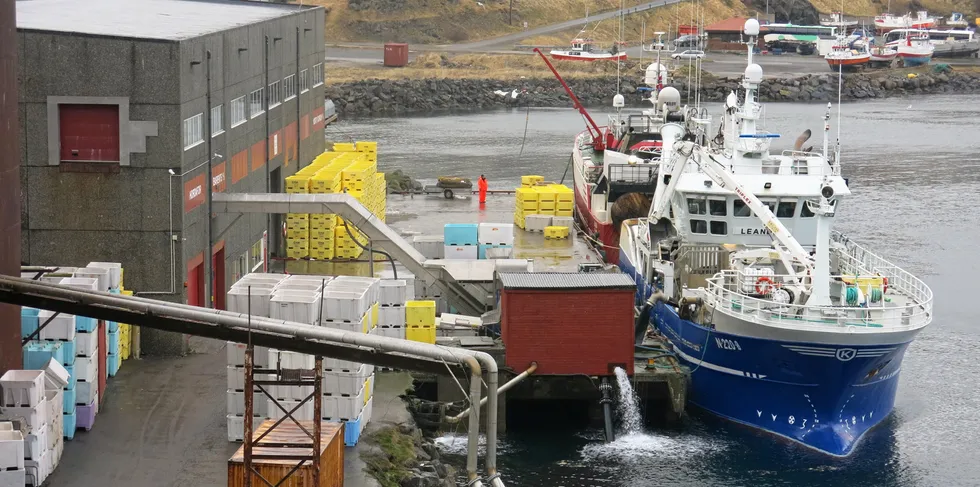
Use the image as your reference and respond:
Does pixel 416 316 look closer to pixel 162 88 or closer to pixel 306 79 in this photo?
pixel 162 88

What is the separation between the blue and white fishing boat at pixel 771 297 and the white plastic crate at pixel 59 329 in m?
15.3

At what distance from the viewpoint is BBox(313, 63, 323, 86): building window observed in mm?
52156

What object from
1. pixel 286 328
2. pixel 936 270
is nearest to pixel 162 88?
pixel 286 328

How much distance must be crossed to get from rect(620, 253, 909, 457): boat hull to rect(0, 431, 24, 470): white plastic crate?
696 inches

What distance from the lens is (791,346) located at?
32812 millimetres

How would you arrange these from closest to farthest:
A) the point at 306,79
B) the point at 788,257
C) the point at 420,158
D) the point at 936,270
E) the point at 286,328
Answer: the point at 286,328
the point at 788,257
the point at 306,79
the point at 936,270
the point at 420,158

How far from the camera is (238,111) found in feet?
129

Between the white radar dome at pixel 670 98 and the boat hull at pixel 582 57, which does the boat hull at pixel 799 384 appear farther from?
the boat hull at pixel 582 57

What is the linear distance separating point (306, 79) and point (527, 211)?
369 inches

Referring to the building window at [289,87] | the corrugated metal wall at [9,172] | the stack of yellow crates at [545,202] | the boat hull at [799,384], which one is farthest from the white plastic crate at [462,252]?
the corrugated metal wall at [9,172]

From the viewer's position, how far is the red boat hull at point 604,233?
161 feet

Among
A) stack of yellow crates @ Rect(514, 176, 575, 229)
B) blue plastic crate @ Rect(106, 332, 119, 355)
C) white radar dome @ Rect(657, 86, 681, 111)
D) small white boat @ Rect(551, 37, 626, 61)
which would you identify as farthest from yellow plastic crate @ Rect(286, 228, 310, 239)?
small white boat @ Rect(551, 37, 626, 61)

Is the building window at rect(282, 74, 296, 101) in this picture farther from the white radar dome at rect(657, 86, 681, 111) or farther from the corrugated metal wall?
the corrugated metal wall

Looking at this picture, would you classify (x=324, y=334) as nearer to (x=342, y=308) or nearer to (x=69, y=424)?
(x=342, y=308)
